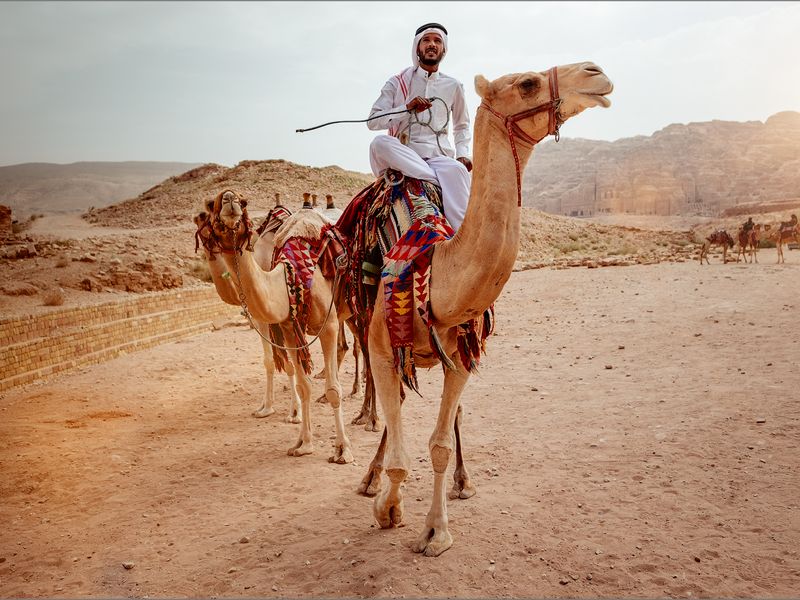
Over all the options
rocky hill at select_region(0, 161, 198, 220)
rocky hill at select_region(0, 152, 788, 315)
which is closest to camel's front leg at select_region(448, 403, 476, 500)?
rocky hill at select_region(0, 152, 788, 315)

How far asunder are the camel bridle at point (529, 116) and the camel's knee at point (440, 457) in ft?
5.51

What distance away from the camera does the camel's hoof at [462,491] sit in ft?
15.3

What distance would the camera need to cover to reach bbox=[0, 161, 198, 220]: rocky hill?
204 ft

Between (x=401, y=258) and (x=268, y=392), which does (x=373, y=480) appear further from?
(x=268, y=392)

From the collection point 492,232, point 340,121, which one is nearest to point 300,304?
point 340,121

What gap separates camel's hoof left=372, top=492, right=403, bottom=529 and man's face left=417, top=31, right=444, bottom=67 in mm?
3332

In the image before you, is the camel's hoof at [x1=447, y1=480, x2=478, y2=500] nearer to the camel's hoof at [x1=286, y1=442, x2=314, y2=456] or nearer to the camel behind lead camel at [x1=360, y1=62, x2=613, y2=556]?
the camel behind lead camel at [x1=360, y1=62, x2=613, y2=556]

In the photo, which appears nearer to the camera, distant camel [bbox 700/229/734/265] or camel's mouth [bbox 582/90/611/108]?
camel's mouth [bbox 582/90/611/108]

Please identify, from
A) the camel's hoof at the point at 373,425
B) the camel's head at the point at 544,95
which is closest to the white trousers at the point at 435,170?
the camel's head at the point at 544,95

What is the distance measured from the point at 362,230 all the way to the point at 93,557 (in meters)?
3.02

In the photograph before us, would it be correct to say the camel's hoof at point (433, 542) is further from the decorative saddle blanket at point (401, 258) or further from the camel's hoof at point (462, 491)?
the decorative saddle blanket at point (401, 258)

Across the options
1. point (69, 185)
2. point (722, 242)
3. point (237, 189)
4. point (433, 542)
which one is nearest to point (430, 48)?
point (433, 542)

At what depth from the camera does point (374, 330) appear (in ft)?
12.7

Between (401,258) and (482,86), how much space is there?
110cm
